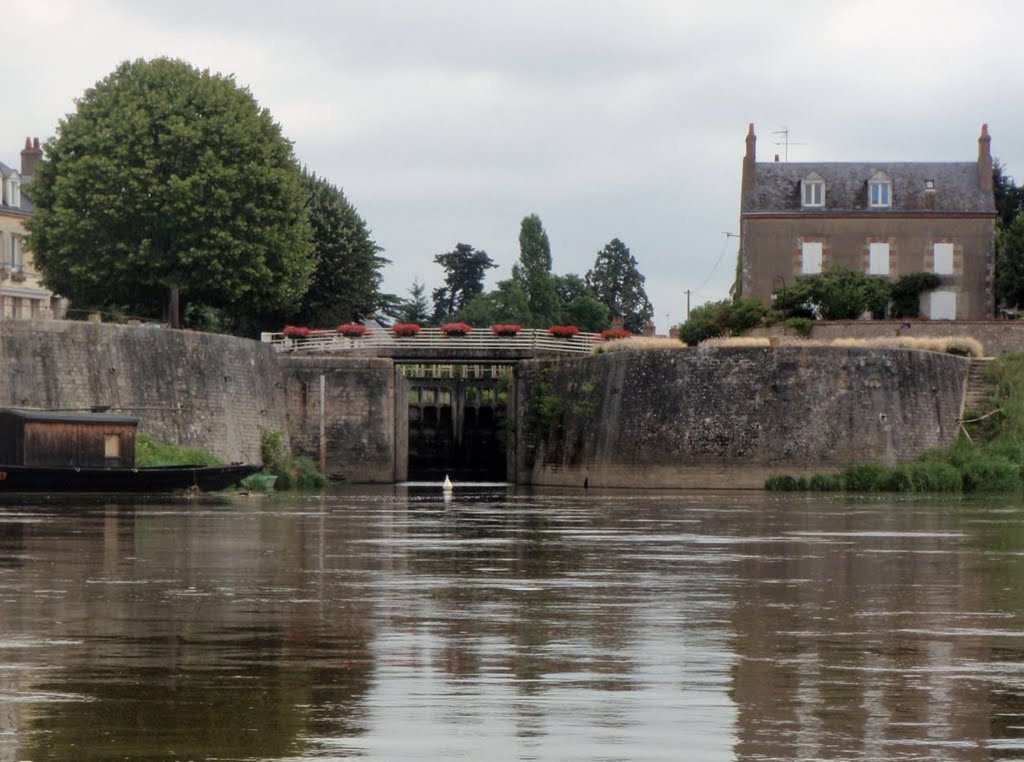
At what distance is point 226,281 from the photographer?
233ft

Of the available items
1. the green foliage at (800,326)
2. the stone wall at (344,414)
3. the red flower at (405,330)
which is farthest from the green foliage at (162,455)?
the green foliage at (800,326)

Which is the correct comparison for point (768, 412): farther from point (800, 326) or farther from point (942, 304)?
point (942, 304)

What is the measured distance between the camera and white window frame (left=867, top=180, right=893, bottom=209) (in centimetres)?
8175

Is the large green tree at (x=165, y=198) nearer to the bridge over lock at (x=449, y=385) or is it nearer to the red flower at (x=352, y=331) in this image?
the red flower at (x=352, y=331)

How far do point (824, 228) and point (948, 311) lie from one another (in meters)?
6.00

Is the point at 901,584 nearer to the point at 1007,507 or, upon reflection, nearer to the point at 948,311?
the point at 1007,507

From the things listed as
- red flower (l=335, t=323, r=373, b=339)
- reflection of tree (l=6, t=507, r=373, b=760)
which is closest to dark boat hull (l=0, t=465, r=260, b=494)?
red flower (l=335, t=323, r=373, b=339)

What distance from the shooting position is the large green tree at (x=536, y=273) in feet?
425

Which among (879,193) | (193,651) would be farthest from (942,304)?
(193,651)

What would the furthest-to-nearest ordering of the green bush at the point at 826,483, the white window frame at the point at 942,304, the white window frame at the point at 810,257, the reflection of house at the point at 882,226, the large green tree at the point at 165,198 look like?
the white window frame at the point at 810,257
the reflection of house at the point at 882,226
the white window frame at the point at 942,304
the large green tree at the point at 165,198
the green bush at the point at 826,483

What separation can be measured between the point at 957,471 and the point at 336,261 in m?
34.8

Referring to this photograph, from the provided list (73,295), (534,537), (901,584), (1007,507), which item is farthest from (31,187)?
(901,584)

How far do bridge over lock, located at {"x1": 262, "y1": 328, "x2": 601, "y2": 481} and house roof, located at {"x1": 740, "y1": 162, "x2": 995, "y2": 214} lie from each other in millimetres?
10904

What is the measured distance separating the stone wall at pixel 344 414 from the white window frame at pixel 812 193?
21.0 m
